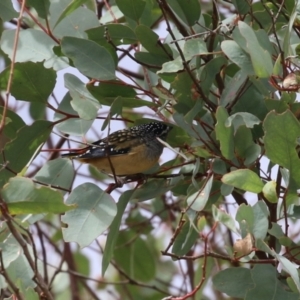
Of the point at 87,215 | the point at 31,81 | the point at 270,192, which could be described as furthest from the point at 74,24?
the point at 270,192

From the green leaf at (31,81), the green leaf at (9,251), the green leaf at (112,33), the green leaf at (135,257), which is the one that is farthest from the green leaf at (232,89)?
the green leaf at (135,257)

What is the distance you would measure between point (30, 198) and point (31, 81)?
0.66m

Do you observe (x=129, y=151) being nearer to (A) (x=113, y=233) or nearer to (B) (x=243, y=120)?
(A) (x=113, y=233)

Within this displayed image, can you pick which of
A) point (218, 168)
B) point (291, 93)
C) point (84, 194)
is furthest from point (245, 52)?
point (84, 194)

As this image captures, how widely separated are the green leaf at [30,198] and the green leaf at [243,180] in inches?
16.7

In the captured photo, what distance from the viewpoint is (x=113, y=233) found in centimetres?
213

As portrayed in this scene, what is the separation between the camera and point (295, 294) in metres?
1.88

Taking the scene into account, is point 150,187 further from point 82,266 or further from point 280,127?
point 82,266

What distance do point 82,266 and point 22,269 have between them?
7.10ft

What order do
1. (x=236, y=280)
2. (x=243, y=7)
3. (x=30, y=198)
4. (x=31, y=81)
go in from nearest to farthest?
(x=30, y=198)
(x=236, y=280)
(x=243, y=7)
(x=31, y=81)

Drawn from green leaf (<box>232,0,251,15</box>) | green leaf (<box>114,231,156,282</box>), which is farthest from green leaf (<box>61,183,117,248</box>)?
green leaf (<box>114,231,156,282</box>)

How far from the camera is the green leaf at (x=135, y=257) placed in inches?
149

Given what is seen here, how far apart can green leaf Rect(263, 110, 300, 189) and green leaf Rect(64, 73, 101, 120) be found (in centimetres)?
48

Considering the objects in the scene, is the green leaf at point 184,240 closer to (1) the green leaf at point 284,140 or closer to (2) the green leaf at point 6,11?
(1) the green leaf at point 284,140
